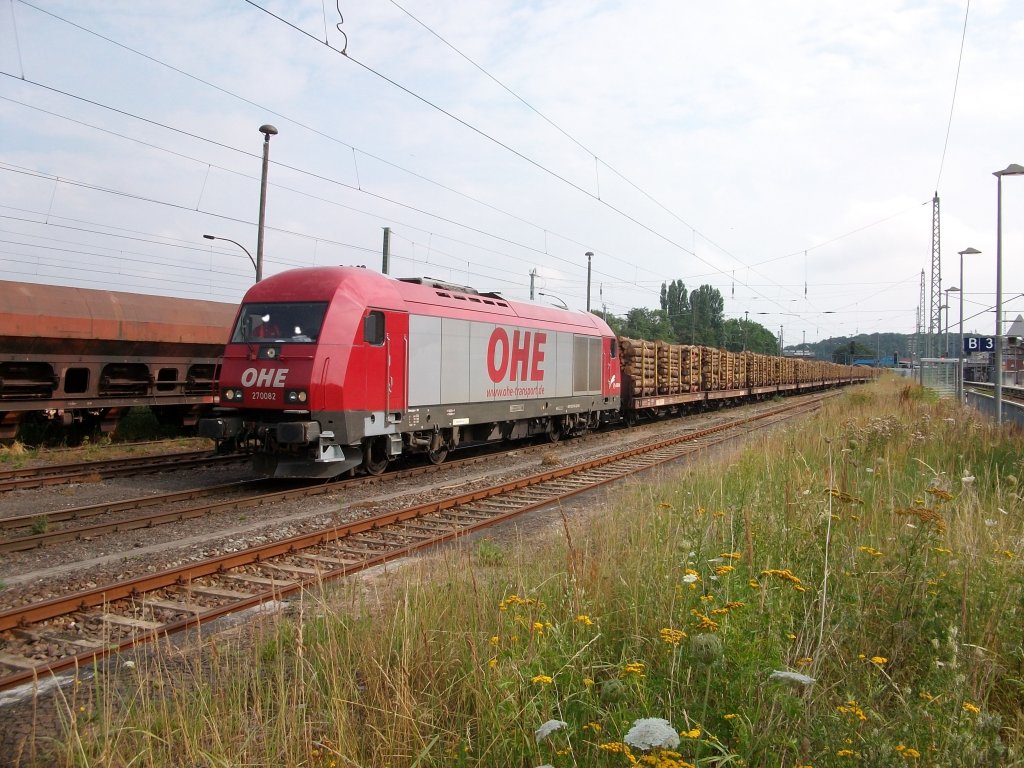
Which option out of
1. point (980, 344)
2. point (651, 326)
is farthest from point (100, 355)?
point (651, 326)

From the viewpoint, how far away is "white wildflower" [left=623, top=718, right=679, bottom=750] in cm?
→ 210

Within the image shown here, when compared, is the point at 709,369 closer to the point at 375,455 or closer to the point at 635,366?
the point at 635,366

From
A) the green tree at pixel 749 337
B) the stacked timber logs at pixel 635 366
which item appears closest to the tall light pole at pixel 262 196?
the stacked timber logs at pixel 635 366

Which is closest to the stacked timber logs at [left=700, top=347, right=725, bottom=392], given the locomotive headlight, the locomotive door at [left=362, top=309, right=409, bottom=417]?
the locomotive door at [left=362, top=309, right=409, bottom=417]

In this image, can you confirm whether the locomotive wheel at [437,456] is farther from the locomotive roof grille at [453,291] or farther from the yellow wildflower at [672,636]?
the yellow wildflower at [672,636]

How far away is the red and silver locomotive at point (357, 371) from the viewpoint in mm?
10594

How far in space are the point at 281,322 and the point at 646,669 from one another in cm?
912

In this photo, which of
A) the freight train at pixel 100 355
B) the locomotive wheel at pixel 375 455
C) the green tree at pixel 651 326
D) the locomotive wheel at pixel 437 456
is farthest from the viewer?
the green tree at pixel 651 326

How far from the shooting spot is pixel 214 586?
6383 millimetres

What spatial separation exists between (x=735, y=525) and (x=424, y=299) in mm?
8247

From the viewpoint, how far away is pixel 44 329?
14.1 meters

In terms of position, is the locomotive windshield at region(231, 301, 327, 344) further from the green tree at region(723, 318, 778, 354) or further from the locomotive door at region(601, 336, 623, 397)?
the green tree at region(723, 318, 778, 354)

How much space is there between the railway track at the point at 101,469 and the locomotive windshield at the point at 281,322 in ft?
9.30

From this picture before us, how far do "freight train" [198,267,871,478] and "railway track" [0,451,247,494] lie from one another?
2.61 m
